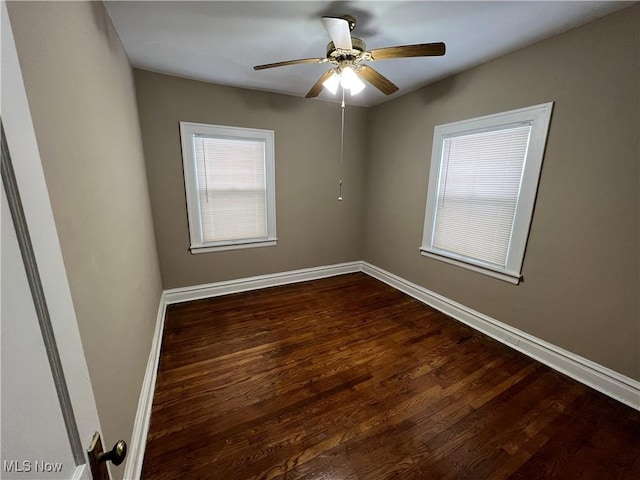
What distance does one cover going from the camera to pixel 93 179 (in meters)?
1.10

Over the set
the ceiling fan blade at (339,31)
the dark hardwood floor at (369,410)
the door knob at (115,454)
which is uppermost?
the ceiling fan blade at (339,31)

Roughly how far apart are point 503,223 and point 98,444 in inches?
111

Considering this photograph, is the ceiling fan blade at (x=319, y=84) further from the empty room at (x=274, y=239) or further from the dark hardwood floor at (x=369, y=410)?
the dark hardwood floor at (x=369, y=410)

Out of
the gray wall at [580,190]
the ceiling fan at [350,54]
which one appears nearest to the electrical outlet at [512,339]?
the gray wall at [580,190]

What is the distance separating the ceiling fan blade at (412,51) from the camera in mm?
1520

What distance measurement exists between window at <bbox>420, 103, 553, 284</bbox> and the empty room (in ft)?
0.07

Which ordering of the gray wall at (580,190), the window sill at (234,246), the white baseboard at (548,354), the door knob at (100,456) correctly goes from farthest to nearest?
the window sill at (234,246)
the white baseboard at (548,354)
the gray wall at (580,190)
the door knob at (100,456)

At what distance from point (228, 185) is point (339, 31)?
204 cm

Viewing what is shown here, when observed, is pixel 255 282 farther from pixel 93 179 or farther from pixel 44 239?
pixel 44 239

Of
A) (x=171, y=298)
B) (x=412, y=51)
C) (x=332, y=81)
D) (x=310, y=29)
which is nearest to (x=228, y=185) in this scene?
(x=171, y=298)

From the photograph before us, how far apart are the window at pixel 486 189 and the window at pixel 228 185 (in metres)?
1.98

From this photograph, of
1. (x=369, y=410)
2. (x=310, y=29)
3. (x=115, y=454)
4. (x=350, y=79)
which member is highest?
(x=310, y=29)

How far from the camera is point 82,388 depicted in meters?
0.55

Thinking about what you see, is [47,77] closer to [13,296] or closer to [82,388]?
[13,296]
